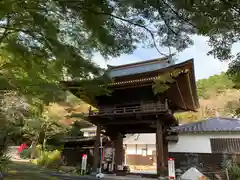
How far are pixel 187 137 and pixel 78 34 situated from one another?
8.64 meters

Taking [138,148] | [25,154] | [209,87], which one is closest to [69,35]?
[25,154]

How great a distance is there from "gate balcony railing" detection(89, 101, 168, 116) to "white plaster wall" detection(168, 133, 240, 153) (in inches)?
94.0

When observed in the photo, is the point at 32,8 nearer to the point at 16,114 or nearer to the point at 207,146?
the point at 207,146

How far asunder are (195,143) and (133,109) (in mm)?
3554

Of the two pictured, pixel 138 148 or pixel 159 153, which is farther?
pixel 138 148

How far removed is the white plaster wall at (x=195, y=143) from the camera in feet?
34.7

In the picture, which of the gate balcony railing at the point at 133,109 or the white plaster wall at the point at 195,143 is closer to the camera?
the gate balcony railing at the point at 133,109

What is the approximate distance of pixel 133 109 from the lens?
10.3m

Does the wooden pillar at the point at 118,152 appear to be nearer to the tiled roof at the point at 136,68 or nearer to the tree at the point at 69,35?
the tiled roof at the point at 136,68

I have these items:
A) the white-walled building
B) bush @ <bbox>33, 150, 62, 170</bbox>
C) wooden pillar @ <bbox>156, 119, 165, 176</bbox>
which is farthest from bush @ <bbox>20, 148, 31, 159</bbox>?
wooden pillar @ <bbox>156, 119, 165, 176</bbox>

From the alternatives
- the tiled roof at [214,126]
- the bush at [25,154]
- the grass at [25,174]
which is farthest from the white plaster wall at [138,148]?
the grass at [25,174]

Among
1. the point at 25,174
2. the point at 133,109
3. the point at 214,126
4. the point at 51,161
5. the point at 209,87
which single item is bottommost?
the point at 25,174

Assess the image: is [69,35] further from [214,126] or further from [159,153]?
[214,126]

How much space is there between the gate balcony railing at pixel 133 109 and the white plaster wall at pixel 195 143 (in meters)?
2.39
